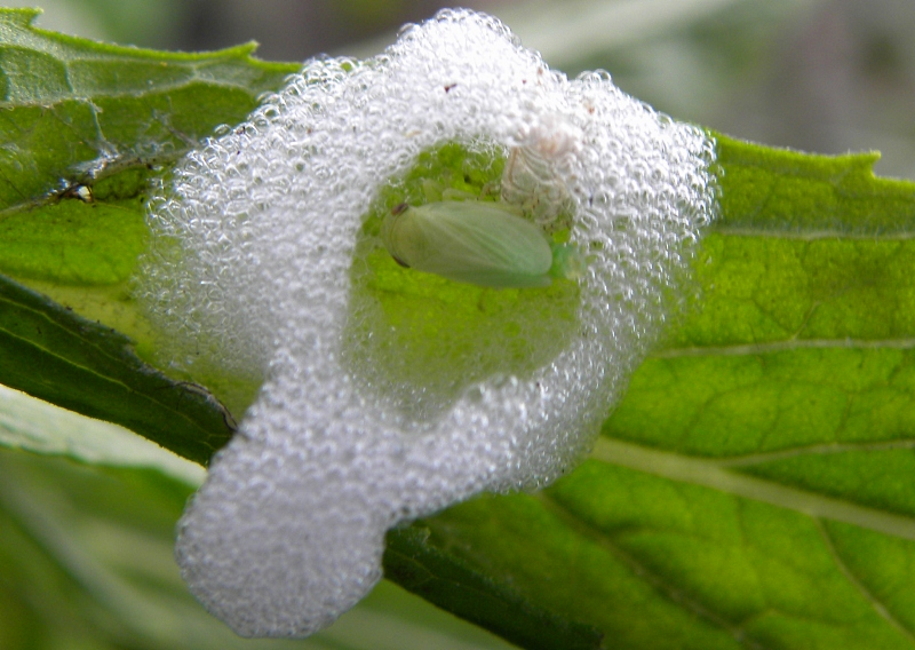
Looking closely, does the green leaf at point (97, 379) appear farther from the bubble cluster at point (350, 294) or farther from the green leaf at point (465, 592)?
the green leaf at point (465, 592)

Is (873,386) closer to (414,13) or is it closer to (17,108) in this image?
(17,108)

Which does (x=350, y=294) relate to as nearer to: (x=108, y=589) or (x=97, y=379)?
(x=97, y=379)

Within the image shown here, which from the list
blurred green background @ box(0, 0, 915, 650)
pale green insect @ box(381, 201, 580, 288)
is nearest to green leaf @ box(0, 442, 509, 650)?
blurred green background @ box(0, 0, 915, 650)

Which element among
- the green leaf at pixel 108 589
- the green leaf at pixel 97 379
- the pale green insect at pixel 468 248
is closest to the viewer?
the green leaf at pixel 97 379

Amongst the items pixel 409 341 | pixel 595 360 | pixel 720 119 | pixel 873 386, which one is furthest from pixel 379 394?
pixel 720 119

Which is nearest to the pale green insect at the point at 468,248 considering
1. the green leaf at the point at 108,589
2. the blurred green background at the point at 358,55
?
the blurred green background at the point at 358,55
